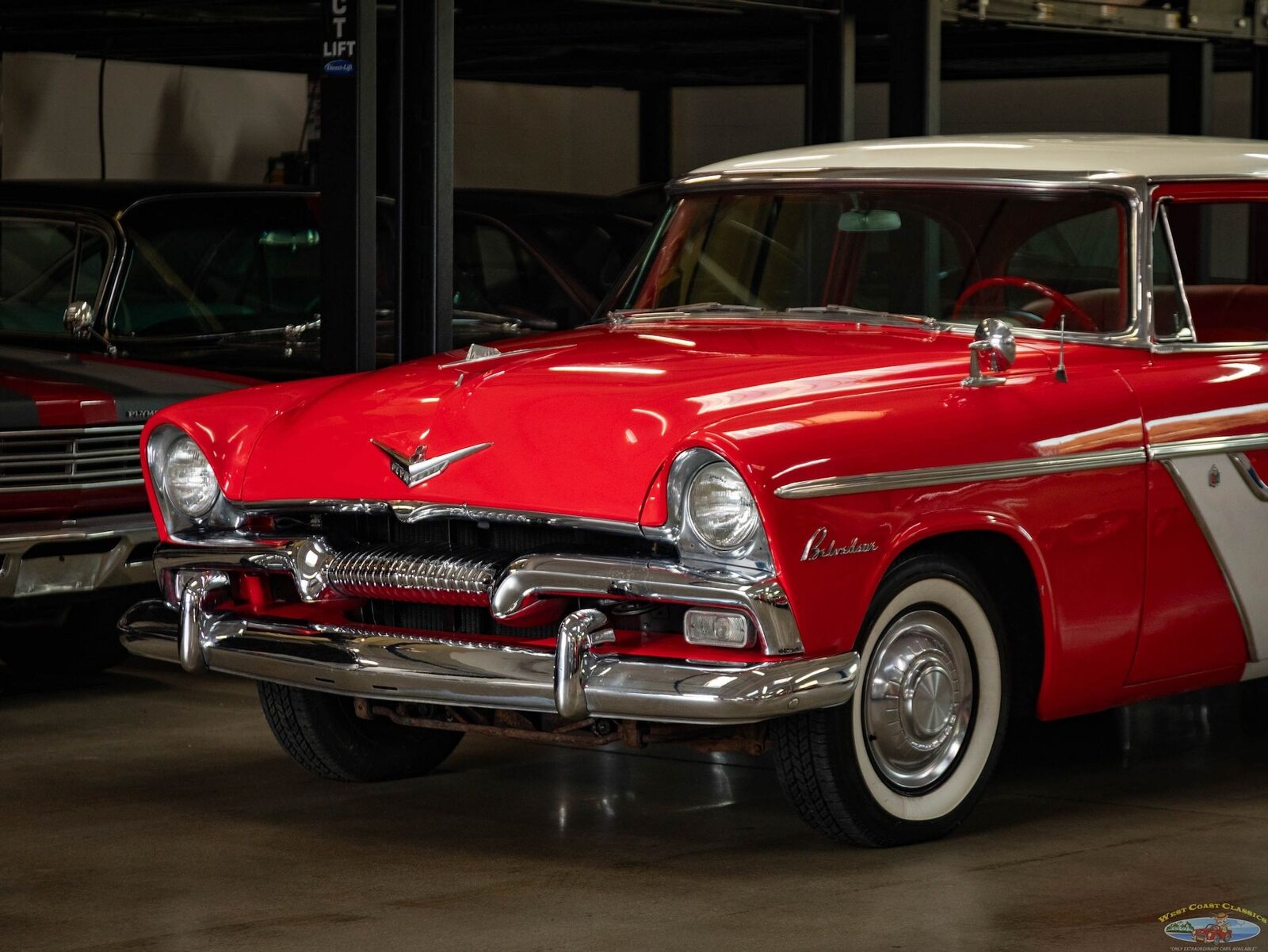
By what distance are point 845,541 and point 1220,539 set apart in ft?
4.33

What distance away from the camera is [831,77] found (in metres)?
9.38

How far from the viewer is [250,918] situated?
4.32 metres

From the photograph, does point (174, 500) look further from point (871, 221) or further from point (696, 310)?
point (871, 221)

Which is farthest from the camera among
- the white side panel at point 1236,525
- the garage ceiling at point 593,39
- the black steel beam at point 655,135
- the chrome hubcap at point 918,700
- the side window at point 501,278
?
the black steel beam at point 655,135

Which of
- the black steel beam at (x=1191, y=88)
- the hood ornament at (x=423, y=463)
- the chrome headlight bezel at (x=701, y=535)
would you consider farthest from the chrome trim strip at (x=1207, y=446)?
the black steel beam at (x=1191, y=88)

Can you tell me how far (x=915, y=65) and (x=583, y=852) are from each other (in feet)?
17.7

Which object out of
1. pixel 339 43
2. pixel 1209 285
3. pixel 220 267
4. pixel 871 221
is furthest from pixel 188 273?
pixel 1209 285

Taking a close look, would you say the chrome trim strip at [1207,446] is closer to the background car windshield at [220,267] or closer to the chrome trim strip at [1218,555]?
the chrome trim strip at [1218,555]

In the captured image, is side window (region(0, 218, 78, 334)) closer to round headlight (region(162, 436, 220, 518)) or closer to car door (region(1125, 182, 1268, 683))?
round headlight (region(162, 436, 220, 518))

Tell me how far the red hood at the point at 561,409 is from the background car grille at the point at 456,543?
91mm

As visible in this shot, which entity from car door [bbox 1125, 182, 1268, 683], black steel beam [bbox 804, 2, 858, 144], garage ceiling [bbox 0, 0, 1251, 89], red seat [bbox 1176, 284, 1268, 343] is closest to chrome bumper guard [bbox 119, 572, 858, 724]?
car door [bbox 1125, 182, 1268, 683]

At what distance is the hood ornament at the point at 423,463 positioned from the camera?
15.6 ft

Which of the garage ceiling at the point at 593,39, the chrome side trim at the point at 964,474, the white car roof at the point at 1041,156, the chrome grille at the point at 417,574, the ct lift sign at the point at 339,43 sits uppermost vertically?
the garage ceiling at the point at 593,39

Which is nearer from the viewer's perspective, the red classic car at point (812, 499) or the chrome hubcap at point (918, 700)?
the red classic car at point (812, 499)
